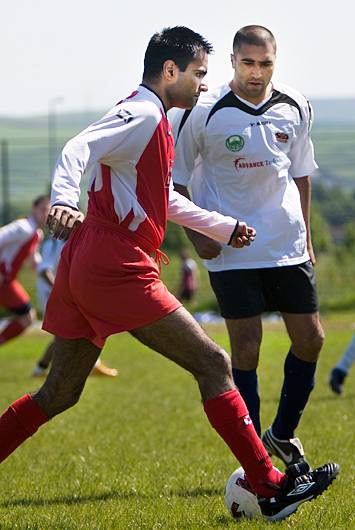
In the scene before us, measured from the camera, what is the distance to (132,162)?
208 inches

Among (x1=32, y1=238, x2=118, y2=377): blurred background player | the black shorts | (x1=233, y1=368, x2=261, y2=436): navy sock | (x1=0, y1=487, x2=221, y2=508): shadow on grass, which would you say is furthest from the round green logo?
(x1=32, y1=238, x2=118, y2=377): blurred background player

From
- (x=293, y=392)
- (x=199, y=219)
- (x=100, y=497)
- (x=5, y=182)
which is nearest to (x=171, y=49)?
(x=199, y=219)

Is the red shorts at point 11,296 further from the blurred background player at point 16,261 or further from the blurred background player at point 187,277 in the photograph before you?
the blurred background player at point 187,277

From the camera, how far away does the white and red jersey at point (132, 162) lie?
5.10m

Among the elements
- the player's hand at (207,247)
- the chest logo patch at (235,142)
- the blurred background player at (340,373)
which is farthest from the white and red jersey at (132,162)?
the blurred background player at (340,373)

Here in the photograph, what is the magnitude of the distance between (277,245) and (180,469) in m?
1.70

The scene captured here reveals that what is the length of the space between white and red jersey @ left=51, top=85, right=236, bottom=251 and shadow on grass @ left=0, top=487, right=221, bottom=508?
1.65m

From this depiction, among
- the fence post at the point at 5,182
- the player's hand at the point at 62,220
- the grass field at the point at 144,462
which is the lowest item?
the fence post at the point at 5,182

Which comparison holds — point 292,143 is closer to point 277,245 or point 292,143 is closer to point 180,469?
point 277,245

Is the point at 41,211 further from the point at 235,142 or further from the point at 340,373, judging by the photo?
the point at 235,142

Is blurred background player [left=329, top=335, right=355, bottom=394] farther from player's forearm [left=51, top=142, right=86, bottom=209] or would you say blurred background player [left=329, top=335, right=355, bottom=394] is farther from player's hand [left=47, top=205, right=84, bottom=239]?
player's hand [left=47, top=205, right=84, bottom=239]

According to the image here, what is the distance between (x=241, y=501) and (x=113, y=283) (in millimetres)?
1270

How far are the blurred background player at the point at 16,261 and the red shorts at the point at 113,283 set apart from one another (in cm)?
1005

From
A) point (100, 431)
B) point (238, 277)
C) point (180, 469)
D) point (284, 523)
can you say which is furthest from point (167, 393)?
point (284, 523)
